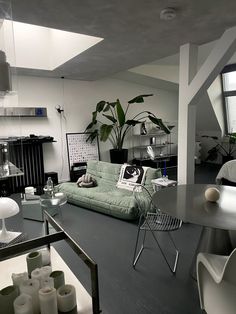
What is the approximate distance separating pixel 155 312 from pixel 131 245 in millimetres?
1051

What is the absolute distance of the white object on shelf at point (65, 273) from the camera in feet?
3.49

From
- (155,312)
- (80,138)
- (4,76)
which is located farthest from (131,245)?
(80,138)

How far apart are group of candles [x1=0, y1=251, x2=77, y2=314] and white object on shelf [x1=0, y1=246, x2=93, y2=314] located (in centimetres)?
7

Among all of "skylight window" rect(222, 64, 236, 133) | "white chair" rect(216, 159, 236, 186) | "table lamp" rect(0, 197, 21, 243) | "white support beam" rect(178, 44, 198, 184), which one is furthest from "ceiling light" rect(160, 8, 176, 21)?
"skylight window" rect(222, 64, 236, 133)

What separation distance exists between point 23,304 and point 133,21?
274 cm

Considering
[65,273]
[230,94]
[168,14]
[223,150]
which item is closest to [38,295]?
[65,273]

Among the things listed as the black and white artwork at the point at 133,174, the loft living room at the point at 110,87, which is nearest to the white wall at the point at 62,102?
the loft living room at the point at 110,87

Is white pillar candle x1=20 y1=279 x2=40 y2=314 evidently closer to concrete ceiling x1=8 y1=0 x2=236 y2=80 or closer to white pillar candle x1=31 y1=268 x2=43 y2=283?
white pillar candle x1=31 y1=268 x2=43 y2=283

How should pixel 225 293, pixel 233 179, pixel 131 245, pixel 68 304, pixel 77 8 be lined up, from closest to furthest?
pixel 68 304 → pixel 225 293 → pixel 77 8 → pixel 131 245 → pixel 233 179

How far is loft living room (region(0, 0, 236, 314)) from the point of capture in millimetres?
2154

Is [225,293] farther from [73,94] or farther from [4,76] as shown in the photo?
[73,94]

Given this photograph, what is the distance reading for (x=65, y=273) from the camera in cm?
128

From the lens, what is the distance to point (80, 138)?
6.23m

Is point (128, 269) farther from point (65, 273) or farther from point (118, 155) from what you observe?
point (118, 155)
